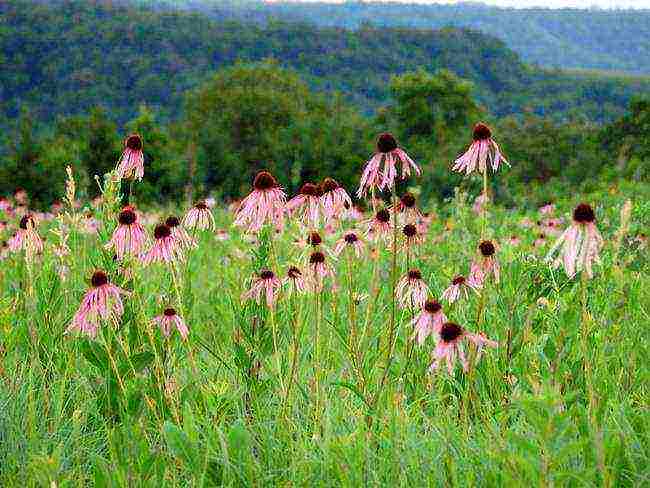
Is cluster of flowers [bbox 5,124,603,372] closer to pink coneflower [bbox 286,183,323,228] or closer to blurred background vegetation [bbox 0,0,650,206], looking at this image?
pink coneflower [bbox 286,183,323,228]

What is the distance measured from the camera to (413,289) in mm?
2516

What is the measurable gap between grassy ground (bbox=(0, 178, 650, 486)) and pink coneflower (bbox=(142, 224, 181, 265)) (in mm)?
92

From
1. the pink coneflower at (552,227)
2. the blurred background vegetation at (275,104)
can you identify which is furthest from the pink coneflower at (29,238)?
the pink coneflower at (552,227)

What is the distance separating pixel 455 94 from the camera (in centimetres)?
4662

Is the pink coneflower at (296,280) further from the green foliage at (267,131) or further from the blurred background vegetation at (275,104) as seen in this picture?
the green foliage at (267,131)

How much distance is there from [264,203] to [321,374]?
83cm

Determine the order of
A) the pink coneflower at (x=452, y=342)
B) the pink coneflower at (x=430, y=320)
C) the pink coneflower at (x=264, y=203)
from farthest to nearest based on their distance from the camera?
the pink coneflower at (x=264, y=203)
the pink coneflower at (x=430, y=320)
the pink coneflower at (x=452, y=342)

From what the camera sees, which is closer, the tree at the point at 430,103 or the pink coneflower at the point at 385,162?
the pink coneflower at the point at 385,162

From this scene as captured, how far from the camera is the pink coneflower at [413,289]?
8.13 ft

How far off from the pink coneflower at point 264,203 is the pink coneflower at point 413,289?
0.53m

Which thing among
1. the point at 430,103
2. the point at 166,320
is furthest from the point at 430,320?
the point at 430,103

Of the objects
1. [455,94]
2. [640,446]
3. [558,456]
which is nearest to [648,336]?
[640,446]

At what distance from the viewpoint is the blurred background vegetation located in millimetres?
26781

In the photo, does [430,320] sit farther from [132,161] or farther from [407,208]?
[132,161]
